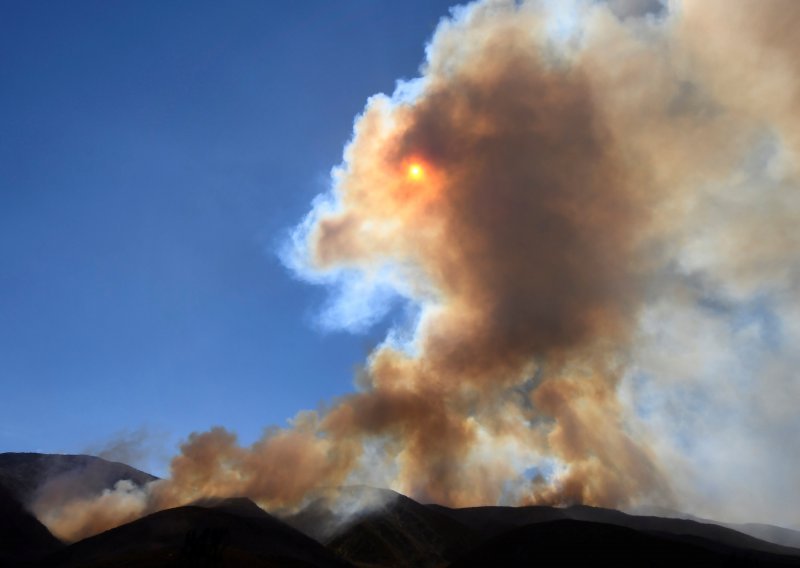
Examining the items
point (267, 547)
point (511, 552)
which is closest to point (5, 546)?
point (267, 547)

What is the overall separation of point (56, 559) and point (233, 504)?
129ft

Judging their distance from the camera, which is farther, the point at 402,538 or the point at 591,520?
the point at 591,520

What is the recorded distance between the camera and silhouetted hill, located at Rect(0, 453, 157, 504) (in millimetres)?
164750

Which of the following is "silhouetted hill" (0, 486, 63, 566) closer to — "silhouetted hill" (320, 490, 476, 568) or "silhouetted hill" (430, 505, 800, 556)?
"silhouetted hill" (320, 490, 476, 568)

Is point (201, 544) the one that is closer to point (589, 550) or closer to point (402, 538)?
point (589, 550)

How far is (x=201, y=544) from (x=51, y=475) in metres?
122

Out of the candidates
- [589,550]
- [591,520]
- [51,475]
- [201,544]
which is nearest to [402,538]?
[591,520]

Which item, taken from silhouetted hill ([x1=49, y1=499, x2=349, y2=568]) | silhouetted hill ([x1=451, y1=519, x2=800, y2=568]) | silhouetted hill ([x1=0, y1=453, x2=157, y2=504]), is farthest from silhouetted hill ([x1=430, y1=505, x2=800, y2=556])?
silhouetted hill ([x1=0, y1=453, x2=157, y2=504])

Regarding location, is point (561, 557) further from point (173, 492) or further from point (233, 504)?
point (173, 492)

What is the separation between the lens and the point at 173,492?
514 feet

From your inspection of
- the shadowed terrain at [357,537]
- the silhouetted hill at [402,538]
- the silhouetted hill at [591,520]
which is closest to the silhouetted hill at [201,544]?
the shadowed terrain at [357,537]

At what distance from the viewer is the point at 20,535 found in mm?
130625

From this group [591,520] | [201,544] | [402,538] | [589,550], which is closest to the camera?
[201,544]

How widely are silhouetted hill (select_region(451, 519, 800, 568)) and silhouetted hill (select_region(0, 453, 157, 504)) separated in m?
124
